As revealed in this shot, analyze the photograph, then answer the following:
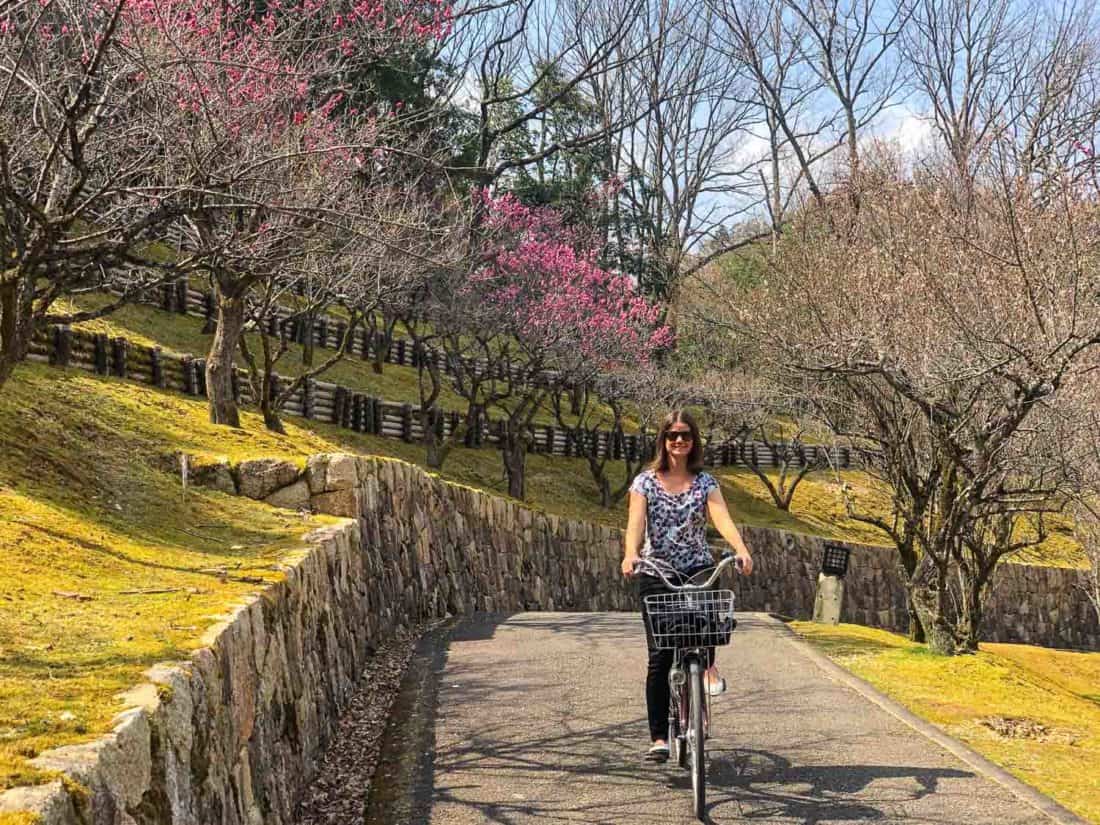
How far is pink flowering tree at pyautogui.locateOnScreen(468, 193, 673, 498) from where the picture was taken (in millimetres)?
28281

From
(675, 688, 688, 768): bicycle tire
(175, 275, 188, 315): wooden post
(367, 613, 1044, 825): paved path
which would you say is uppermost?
(175, 275, 188, 315): wooden post

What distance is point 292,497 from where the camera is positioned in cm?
1159

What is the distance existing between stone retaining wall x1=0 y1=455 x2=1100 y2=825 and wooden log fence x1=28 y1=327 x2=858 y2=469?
5.22 m

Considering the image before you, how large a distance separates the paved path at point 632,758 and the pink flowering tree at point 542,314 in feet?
59.5

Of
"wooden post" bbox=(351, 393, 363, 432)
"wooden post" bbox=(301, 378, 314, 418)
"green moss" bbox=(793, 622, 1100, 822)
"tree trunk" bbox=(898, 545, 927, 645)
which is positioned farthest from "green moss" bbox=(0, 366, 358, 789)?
"wooden post" bbox=(351, 393, 363, 432)

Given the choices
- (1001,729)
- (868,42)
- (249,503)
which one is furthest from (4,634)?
(868,42)

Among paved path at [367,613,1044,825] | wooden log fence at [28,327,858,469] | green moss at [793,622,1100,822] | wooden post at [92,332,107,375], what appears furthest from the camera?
wooden post at [92,332,107,375]

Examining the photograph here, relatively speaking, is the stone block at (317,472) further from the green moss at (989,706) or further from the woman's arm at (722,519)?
the woman's arm at (722,519)

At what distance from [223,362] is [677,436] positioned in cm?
1236

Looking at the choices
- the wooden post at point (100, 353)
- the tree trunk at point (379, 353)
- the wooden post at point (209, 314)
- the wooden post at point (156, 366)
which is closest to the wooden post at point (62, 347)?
the wooden post at point (100, 353)

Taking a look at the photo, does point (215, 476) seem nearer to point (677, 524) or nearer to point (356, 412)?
point (677, 524)

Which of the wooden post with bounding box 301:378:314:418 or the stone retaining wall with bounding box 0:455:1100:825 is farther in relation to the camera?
the wooden post with bounding box 301:378:314:418

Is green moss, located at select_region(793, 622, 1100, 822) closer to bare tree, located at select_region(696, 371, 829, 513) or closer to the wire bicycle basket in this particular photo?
the wire bicycle basket

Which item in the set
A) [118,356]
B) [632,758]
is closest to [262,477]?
[632,758]
